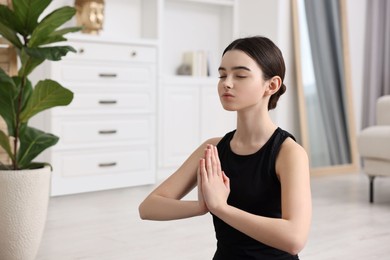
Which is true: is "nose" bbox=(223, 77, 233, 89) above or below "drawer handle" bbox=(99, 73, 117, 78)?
below

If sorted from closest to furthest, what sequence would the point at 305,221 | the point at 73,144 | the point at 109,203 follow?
the point at 305,221 < the point at 109,203 < the point at 73,144

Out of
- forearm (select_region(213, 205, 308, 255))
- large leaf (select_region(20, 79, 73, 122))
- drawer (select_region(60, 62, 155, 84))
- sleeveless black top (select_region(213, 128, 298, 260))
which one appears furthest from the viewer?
drawer (select_region(60, 62, 155, 84))

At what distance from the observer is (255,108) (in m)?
1.33

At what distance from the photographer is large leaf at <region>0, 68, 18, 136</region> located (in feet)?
7.84

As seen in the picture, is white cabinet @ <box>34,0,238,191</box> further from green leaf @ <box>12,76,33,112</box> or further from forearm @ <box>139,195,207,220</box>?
forearm @ <box>139,195,207,220</box>

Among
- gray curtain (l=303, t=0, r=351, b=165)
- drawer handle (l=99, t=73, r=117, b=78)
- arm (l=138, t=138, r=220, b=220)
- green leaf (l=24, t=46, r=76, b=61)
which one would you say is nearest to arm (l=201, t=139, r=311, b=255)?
arm (l=138, t=138, r=220, b=220)

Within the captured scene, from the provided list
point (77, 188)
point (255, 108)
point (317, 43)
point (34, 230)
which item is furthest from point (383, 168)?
point (255, 108)

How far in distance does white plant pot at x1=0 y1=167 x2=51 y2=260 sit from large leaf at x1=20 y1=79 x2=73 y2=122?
9.8 inches

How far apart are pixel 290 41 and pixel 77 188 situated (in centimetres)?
222

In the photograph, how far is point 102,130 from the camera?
4.19 m

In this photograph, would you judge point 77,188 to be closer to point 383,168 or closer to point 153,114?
point 153,114

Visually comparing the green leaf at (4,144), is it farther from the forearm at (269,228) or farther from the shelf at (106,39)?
the shelf at (106,39)

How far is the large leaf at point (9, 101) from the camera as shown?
2.39 metres

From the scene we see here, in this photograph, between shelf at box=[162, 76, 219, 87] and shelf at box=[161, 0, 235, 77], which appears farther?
shelf at box=[161, 0, 235, 77]
